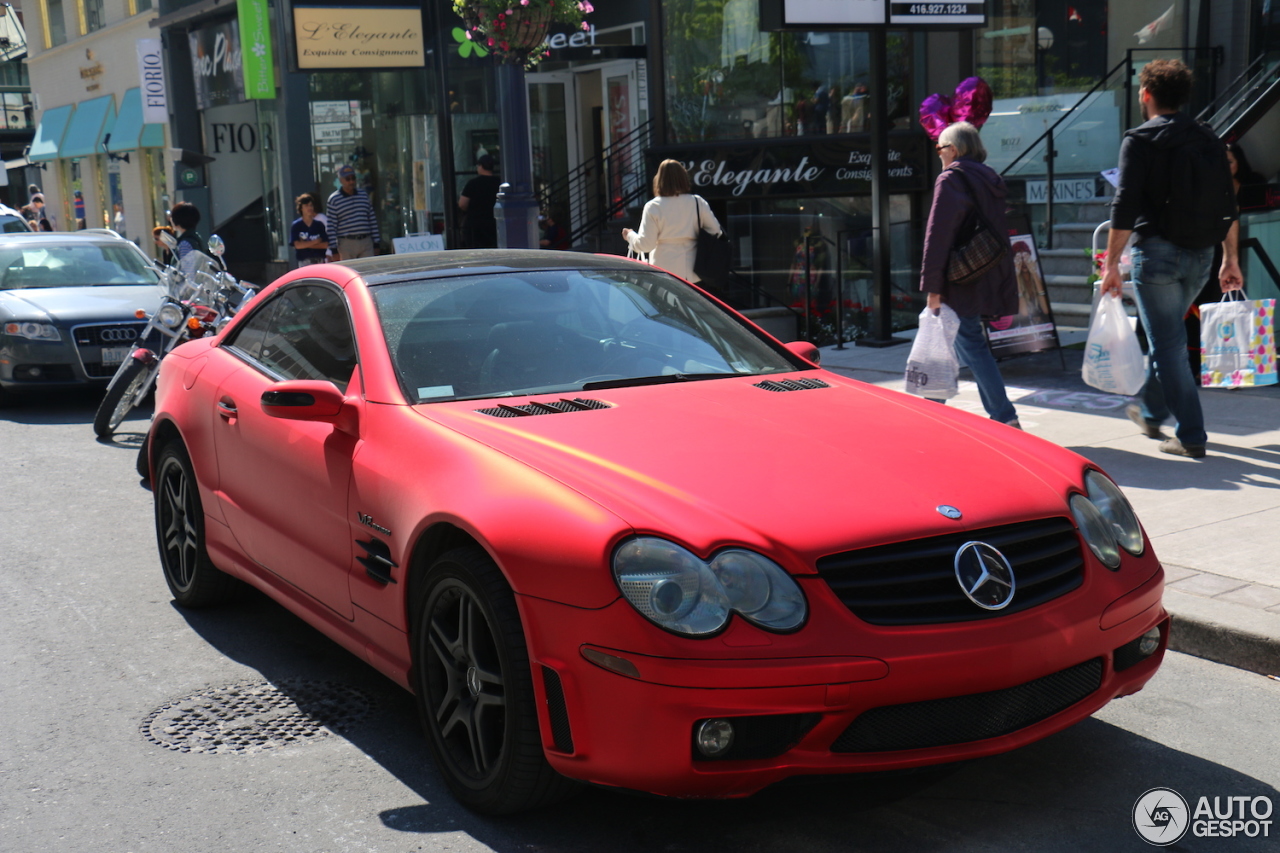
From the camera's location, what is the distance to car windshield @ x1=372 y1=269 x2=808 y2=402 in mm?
4250

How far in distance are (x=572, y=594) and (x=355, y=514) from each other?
112 cm

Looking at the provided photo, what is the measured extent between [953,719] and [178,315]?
7.48 meters

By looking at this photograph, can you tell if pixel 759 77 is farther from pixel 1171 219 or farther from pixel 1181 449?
pixel 1181 449

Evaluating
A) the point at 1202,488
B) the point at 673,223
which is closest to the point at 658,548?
the point at 1202,488

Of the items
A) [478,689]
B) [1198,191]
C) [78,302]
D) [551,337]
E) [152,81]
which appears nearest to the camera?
[478,689]

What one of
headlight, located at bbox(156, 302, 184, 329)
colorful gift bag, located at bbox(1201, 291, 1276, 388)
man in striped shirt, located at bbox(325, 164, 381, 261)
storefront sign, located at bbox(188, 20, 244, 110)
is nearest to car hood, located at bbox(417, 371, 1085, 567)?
colorful gift bag, located at bbox(1201, 291, 1276, 388)

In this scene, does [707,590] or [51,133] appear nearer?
[707,590]

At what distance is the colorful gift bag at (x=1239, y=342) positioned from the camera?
750cm

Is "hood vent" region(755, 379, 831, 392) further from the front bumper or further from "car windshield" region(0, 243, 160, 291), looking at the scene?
"car windshield" region(0, 243, 160, 291)

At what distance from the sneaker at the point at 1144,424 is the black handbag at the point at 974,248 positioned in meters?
1.22

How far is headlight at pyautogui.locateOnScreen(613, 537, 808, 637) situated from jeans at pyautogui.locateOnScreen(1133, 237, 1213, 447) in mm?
4747

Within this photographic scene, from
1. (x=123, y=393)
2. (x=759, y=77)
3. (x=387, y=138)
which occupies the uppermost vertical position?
(x=759, y=77)

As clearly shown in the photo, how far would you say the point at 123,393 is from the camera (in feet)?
32.1

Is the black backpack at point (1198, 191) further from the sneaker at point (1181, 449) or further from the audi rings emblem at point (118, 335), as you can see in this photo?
the audi rings emblem at point (118, 335)
